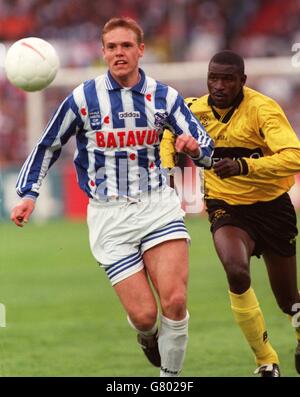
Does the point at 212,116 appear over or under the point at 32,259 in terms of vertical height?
under

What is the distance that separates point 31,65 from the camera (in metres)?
7.18

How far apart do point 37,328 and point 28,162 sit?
359 cm

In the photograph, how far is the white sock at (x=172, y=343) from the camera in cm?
677

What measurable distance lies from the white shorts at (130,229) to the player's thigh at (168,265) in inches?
1.6

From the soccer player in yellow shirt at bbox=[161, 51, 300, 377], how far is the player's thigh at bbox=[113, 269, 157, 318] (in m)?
0.83

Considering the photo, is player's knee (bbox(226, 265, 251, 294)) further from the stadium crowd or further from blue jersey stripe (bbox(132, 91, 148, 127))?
the stadium crowd

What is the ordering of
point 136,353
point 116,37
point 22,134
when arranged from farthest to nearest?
point 22,134, point 136,353, point 116,37

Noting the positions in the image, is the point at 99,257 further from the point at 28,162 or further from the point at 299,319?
the point at 299,319

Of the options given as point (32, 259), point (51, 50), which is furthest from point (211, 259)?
point (51, 50)

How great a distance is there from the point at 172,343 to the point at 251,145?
1.80 m

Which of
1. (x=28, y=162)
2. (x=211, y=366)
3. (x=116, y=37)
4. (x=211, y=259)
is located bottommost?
(x=211, y=366)

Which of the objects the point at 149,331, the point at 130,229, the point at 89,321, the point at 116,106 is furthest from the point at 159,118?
the point at 89,321

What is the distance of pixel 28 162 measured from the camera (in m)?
6.98

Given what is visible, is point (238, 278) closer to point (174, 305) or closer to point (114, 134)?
point (174, 305)
